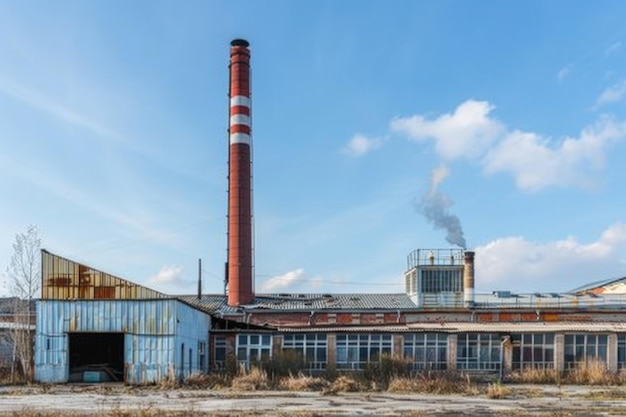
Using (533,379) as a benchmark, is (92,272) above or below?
above

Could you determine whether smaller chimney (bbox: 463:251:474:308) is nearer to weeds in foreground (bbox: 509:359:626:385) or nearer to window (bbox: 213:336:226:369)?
weeds in foreground (bbox: 509:359:626:385)

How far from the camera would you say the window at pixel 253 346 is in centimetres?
3512

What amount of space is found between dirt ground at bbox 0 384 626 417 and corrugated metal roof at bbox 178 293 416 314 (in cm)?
1981

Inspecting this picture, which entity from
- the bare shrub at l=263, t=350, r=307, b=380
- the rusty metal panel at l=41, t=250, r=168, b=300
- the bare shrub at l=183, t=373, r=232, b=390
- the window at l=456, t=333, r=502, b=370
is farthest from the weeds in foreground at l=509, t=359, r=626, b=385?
the rusty metal panel at l=41, t=250, r=168, b=300

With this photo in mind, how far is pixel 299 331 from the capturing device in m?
35.6

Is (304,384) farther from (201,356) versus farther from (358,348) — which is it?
(201,356)

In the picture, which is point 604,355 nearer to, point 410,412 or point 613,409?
point 613,409

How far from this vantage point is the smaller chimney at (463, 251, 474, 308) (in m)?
47.8

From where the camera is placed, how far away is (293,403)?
71.2ft

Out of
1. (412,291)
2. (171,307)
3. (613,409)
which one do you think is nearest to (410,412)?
(613,409)

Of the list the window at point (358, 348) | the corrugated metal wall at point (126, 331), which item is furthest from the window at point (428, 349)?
the corrugated metal wall at point (126, 331)

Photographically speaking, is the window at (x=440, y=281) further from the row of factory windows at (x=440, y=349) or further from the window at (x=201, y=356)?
the window at (x=201, y=356)

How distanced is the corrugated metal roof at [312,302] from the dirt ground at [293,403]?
19806 millimetres

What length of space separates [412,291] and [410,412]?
103ft
